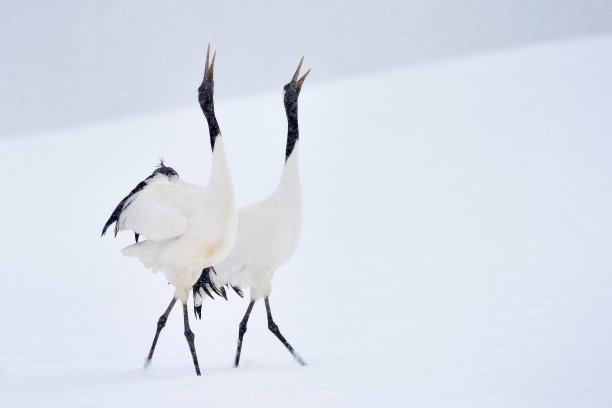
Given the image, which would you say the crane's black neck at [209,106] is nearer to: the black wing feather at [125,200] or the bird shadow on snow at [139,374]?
the black wing feather at [125,200]

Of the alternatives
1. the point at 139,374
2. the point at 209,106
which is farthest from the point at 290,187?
the point at 139,374

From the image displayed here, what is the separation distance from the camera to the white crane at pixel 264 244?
3916 millimetres

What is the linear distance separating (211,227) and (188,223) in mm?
97

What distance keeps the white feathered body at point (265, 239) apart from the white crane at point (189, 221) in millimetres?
304

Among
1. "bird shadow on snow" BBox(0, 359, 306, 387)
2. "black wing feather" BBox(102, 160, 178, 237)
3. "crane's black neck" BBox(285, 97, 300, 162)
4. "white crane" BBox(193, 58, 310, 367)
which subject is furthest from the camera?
"crane's black neck" BBox(285, 97, 300, 162)

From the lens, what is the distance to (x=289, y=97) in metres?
4.14

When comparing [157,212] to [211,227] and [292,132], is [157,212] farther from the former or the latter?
[292,132]

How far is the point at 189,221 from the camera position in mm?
3592

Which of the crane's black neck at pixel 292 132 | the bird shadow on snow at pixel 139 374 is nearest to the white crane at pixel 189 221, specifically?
the bird shadow on snow at pixel 139 374

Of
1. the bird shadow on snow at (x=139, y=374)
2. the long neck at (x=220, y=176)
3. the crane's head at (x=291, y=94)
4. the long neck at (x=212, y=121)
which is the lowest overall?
the bird shadow on snow at (x=139, y=374)

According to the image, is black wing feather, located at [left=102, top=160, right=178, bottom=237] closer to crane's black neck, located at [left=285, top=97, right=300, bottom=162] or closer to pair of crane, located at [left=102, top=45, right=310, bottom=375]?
pair of crane, located at [left=102, top=45, right=310, bottom=375]

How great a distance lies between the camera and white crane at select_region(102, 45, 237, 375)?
11.7 feet

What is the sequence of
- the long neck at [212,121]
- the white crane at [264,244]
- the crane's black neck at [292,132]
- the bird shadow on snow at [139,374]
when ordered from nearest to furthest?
the bird shadow on snow at [139,374] < the long neck at [212,121] < the white crane at [264,244] < the crane's black neck at [292,132]

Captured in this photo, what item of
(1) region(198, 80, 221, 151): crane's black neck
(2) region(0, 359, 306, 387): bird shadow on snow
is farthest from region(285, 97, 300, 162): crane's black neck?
(2) region(0, 359, 306, 387): bird shadow on snow
